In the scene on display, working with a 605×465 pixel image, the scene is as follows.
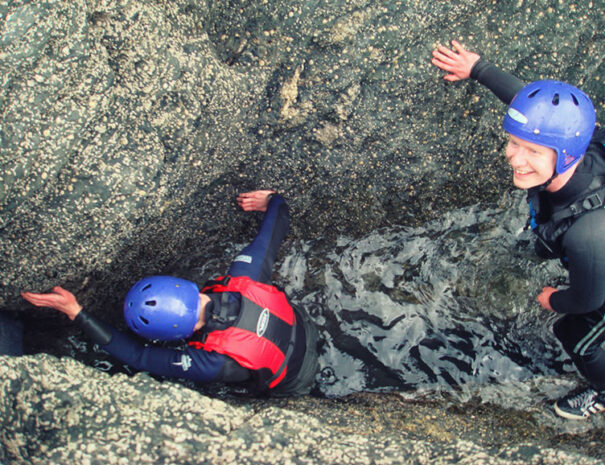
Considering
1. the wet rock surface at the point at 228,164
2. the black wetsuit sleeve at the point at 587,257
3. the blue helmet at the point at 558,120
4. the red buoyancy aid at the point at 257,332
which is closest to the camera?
the wet rock surface at the point at 228,164

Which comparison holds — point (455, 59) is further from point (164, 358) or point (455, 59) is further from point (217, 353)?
point (164, 358)

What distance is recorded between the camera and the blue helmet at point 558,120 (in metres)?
3.14

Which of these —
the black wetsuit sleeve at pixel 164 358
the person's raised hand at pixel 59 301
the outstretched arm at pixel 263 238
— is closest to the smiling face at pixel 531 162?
the outstretched arm at pixel 263 238

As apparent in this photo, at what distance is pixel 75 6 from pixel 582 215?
11.1 ft

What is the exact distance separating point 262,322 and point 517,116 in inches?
92.5

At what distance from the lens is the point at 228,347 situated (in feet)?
12.5

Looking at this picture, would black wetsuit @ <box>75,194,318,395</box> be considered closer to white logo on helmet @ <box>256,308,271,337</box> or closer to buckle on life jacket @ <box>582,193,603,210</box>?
white logo on helmet @ <box>256,308,271,337</box>

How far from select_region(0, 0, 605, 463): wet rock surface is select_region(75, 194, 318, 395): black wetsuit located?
1.17 ft

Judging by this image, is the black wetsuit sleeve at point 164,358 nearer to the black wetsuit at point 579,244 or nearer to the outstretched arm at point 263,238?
the outstretched arm at point 263,238

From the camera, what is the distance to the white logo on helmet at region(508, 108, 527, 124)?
321 centimetres

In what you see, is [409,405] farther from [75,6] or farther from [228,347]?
[75,6]

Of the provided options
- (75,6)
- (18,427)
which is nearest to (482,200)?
(75,6)

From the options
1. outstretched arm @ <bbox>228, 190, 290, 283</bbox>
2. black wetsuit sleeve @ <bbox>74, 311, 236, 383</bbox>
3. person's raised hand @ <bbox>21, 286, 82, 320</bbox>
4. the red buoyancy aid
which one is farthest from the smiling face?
person's raised hand @ <bbox>21, 286, 82, 320</bbox>

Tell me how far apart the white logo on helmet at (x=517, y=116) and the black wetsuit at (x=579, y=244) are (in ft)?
1.61
